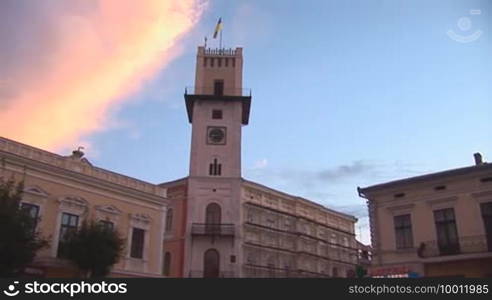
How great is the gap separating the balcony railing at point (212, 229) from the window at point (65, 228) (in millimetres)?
17623

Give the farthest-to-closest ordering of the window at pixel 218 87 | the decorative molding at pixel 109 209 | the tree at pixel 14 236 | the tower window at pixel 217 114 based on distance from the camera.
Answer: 1. the window at pixel 218 87
2. the tower window at pixel 217 114
3. the decorative molding at pixel 109 209
4. the tree at pixel 14 236

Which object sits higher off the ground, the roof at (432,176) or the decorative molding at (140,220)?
the roof at (432,176)

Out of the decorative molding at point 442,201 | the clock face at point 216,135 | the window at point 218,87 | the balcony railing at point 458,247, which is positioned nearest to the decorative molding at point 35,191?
the balcony railing at point 458,247

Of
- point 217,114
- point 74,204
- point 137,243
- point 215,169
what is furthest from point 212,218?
point 74,204

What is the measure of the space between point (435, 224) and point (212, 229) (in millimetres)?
23152

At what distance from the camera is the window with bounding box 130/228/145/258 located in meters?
30.6

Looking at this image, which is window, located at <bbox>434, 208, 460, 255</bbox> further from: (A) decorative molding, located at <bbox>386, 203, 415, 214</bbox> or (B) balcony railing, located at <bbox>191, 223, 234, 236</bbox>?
(B) balcony railing, located at <bbox>191, 223, 234, 236</bbox>

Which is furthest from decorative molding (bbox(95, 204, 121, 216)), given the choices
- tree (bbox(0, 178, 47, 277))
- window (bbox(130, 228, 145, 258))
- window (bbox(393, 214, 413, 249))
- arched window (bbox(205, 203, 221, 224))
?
window (bbox(393, 214, 413, 249))

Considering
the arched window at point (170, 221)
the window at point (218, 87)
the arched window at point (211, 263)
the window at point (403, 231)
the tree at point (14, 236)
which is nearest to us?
the tree at point (14, 236)

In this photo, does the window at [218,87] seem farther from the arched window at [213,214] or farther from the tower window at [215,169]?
the arched window at [213,214]

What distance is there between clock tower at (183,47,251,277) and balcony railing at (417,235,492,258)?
68.7ft

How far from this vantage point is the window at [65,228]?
2630 centimetres

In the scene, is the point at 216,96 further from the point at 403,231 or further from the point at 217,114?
the point at 403,231

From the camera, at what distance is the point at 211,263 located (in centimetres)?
4412
